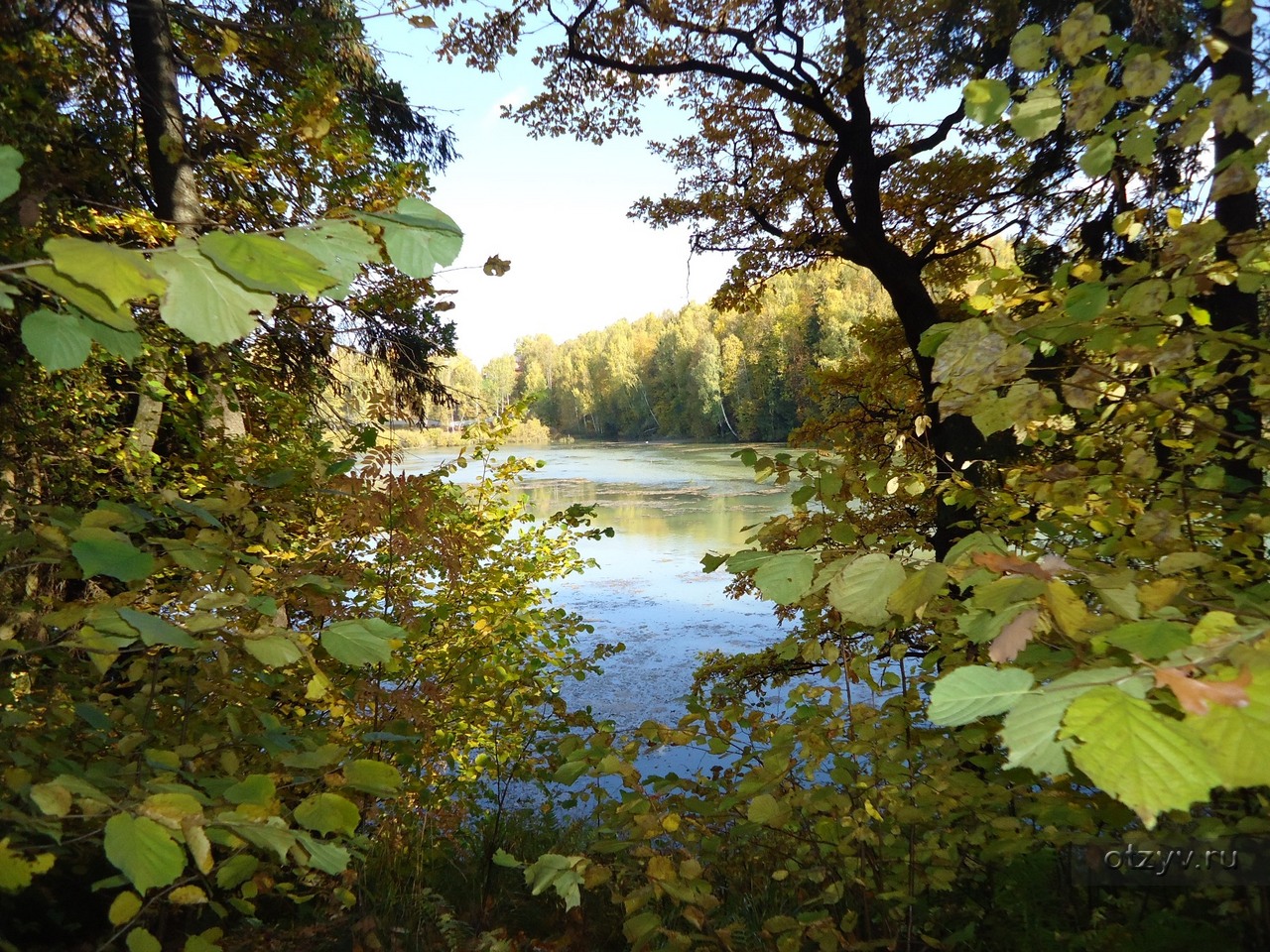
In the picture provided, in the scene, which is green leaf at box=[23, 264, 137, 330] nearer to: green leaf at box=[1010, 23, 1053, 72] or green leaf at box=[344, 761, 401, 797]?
green leaf at box=[344, 761, 401, 797]

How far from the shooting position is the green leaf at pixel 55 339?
63 centimetres

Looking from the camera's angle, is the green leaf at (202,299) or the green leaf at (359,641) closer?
the green leaf at (202,299)

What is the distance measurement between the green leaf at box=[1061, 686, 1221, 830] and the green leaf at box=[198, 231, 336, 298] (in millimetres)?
660

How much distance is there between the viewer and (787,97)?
5.32 meters

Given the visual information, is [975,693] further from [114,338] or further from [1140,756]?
[114,338]

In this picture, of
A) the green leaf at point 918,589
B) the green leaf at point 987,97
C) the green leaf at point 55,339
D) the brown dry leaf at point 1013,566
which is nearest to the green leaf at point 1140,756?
the brown dry leaf at point 1013,566

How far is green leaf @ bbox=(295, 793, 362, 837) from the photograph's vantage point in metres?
0.89

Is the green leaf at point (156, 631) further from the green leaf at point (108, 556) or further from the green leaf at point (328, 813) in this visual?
the green leaf at point (328, 813)

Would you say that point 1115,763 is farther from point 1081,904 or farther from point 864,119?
point 864,119

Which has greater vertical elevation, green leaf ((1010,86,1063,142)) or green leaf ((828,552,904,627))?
green leaf ((1010,86,1063,142))

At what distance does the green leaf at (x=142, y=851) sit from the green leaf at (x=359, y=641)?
24 cm

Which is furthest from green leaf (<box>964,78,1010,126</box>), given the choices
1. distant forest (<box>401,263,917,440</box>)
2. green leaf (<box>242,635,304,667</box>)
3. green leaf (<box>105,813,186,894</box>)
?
distant forest (<box>401,263,917,440</box>)

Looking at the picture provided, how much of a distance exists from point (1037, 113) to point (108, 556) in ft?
4.96

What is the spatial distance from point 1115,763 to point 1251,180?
121 cm
